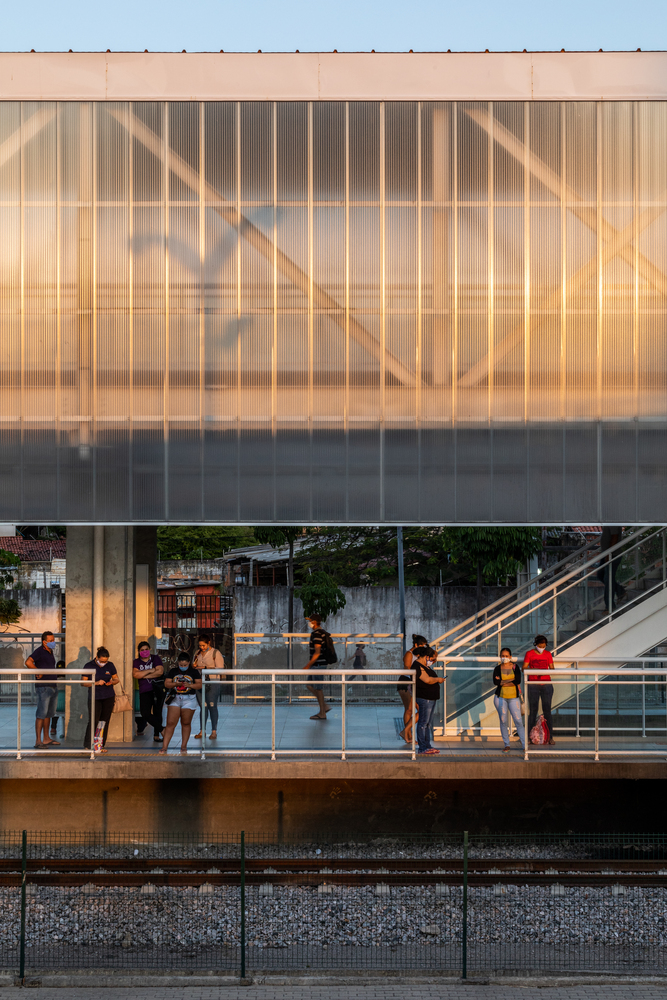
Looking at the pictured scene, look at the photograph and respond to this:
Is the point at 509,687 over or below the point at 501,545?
below

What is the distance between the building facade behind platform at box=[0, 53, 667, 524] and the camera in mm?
14016

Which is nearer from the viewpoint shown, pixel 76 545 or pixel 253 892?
pixel 253 892

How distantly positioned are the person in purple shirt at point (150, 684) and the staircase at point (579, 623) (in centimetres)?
415

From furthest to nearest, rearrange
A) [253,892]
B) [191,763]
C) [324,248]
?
[324,248] → [191,763] → [253,892]

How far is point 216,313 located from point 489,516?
488 cm

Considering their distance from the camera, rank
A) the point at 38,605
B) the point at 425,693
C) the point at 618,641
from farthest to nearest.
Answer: the point at 38,605 < the point at 618,641 < the point at 425,693

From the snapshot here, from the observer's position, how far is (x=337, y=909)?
11.5 metres

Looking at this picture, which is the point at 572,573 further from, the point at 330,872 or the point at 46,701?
the point at 46,701

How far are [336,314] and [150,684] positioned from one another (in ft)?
19.9

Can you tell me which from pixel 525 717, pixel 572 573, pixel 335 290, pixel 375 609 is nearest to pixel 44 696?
pixel 525 717

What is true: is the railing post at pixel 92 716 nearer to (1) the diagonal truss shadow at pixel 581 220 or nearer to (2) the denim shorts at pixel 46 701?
(2) the denim shorts at pixel 46 701
